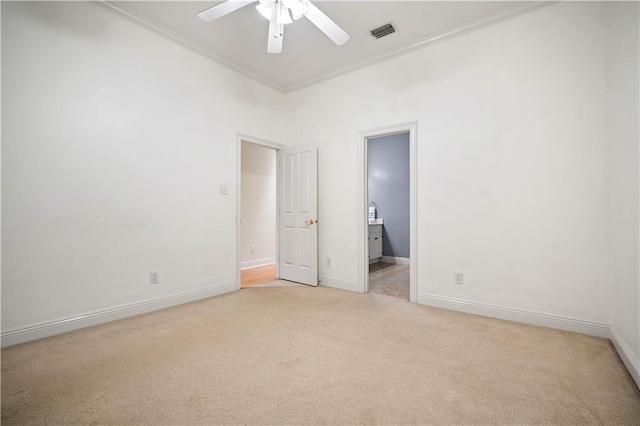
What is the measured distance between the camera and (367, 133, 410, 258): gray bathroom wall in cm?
598

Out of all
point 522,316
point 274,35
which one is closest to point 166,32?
point 274,35

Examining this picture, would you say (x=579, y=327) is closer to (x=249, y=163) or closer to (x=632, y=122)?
(x=632, y=122)

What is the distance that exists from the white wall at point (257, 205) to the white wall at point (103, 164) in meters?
1.83

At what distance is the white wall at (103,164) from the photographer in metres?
2.27

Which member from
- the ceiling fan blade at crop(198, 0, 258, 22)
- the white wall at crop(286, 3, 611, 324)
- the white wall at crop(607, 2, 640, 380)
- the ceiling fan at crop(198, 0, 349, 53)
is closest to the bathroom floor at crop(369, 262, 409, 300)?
the white wall at crop(286, 3, 611, 324)

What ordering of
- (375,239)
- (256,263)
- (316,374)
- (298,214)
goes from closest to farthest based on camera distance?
(316,374)
(298,214)
(256,263)
(375,239)

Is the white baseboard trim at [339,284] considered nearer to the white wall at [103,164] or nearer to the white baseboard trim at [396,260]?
the white wall at [103,164]

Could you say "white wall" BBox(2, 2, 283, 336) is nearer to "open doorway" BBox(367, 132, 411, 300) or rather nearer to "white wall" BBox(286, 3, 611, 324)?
"white wall" BBox(286, 3, 611, 324)

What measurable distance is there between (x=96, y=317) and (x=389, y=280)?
361 cm

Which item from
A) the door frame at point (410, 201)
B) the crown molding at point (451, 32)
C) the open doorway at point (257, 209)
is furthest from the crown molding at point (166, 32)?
the door frame at point (410, 201)

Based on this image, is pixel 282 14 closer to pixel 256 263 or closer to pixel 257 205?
pixel 257 205

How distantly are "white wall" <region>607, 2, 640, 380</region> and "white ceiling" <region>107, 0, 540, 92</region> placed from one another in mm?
884

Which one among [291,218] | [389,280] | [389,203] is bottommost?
[389,280]

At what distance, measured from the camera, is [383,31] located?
3104mm
